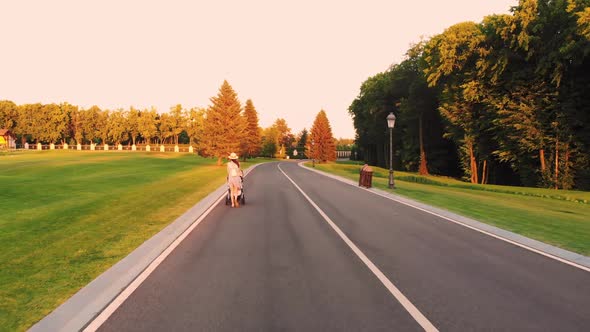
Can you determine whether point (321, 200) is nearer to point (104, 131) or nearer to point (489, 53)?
point (489, 53)

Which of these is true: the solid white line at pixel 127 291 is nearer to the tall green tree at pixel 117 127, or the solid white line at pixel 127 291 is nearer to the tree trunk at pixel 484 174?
the tree trunk at pixel 484 174

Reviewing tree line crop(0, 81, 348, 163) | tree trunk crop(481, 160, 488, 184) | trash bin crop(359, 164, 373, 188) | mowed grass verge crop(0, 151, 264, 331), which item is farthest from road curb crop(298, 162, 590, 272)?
tree line crop(0, 81, 348, 163)

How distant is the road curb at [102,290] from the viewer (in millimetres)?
4074

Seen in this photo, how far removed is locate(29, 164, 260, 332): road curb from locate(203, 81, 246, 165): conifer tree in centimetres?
4150

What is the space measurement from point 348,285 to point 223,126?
46.0m

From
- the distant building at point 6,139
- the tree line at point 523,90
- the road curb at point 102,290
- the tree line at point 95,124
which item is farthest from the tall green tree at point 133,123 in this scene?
the road curb at point 102,290

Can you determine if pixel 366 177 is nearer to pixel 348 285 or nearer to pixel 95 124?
pixel 348 285

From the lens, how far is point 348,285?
17.7 ft

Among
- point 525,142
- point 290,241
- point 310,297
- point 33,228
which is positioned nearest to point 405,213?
point 290,241

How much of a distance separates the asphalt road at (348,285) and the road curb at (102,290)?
1.03 feet

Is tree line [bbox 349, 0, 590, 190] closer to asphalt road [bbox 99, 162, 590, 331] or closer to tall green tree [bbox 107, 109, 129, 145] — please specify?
asphalt road [bbox 99, 162, 590, 331]

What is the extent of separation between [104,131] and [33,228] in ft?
372

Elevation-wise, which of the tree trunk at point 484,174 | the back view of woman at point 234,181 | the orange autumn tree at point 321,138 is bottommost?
the tree trunk at point 484,174

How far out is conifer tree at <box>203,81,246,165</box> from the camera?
162 ft
